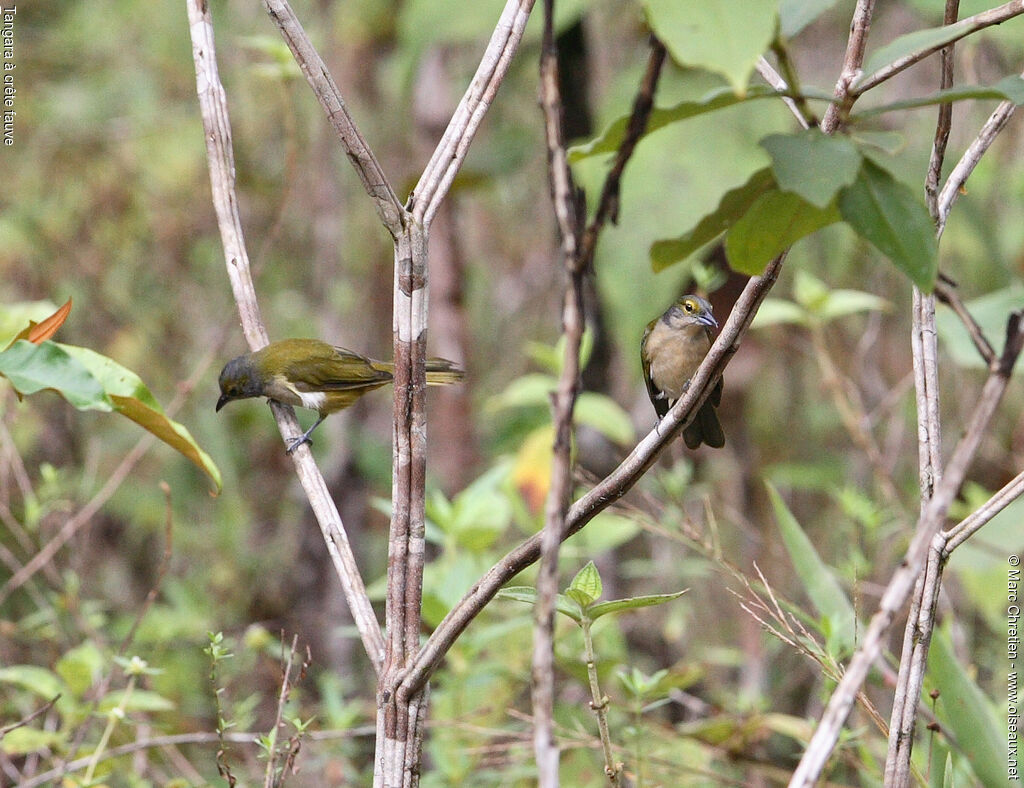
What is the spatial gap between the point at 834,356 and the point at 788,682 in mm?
2036

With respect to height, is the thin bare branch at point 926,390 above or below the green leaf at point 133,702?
above

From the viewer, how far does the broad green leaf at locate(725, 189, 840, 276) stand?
109 centimetres

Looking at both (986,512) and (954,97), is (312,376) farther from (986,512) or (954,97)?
(954,97)

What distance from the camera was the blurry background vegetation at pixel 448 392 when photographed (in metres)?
3.39

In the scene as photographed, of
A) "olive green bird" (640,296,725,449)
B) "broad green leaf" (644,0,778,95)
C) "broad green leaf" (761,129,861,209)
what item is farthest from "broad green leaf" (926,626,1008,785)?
"broad green leaf" (644,0,778,95)

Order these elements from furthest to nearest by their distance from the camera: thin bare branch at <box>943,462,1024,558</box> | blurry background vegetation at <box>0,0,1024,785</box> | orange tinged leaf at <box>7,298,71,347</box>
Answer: blurry background vegetation at <box>0,0,1024,785</box>, orange tinged leaf at <box>7,298,71,347</box>, thin bare branch at <box>943,462,1024,558</box>

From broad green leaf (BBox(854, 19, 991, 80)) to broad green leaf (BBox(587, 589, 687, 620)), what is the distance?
2.15ft

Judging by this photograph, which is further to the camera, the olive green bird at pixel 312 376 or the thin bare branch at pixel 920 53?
the olive green bird at pixel 312 376

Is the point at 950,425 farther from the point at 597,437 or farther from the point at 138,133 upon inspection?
the point at 138,133

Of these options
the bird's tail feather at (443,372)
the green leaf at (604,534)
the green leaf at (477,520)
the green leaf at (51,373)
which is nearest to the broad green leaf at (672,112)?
the green leaf at (51,373)

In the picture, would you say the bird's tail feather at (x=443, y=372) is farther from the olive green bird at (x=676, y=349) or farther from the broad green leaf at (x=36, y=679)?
the broad green leaf at (x=36, y=679)

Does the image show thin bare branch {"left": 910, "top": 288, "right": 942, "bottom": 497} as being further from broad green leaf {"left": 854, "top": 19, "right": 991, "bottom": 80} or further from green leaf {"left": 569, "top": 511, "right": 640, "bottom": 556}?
green leaf {"left": 569, "top": 511, "right": 640, "bottom": 556}

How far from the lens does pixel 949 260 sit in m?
5.64

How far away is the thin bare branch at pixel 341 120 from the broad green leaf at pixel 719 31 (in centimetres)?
59
